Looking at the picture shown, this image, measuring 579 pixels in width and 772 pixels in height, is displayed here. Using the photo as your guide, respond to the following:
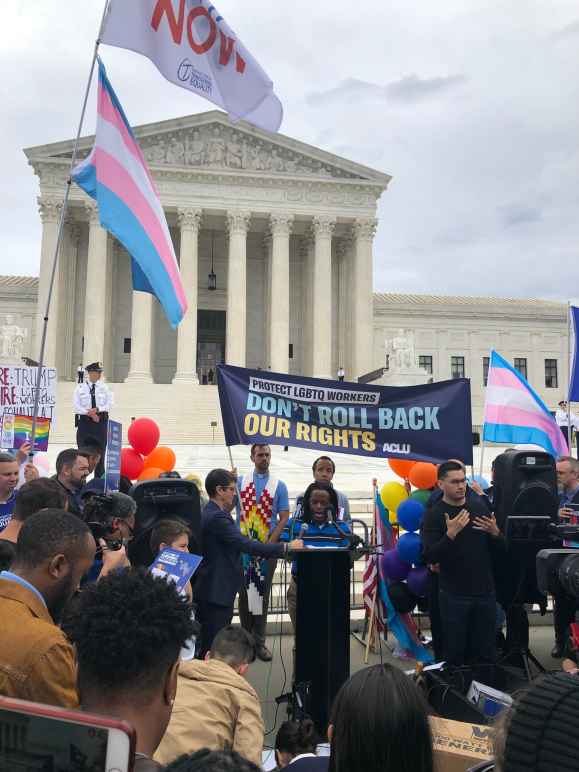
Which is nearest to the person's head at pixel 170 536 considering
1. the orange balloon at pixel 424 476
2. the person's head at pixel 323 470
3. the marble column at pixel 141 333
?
the person's head at pixel 323 470

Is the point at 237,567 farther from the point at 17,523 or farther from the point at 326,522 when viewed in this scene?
the point at 17,523

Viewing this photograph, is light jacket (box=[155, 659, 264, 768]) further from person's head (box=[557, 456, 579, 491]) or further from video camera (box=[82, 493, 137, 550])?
person's head (box=[557, 456, 579, 491])

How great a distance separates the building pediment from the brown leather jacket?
40.5 metres

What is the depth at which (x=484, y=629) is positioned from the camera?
4680 millimetres

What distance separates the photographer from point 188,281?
38906 millimetres

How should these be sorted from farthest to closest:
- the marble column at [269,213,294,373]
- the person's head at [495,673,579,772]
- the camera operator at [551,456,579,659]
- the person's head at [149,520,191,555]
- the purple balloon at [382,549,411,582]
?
the marble column at [269,213,294,373] → the purple balloon at [382,549,411,582] → the camera operator at [551,456,579,659] → the person's head at [149,520,191,555] → the person's head at [495,673,579,772]

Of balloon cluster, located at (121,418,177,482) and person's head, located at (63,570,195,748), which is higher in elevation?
balloon cluster, located at (121,418,177,482)

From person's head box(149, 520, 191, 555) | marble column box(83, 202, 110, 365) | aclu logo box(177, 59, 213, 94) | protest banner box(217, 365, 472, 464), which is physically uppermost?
marble column box(83, 202, 110, 365)

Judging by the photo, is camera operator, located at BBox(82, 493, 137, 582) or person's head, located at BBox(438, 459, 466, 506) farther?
person's head, located at BBox(438, 459, 466, 506)

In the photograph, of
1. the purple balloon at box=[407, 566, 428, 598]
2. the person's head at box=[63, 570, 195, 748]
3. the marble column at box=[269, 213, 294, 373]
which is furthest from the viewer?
the marble column at box=[269, 213, 294, 373]

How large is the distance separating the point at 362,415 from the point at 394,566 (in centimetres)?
162

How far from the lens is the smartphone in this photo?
99 cm

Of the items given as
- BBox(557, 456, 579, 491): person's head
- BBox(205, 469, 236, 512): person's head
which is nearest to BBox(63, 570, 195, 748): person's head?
BBox(205, 469, 236, 512): person's head

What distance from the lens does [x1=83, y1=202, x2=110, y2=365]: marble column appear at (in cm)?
3769
